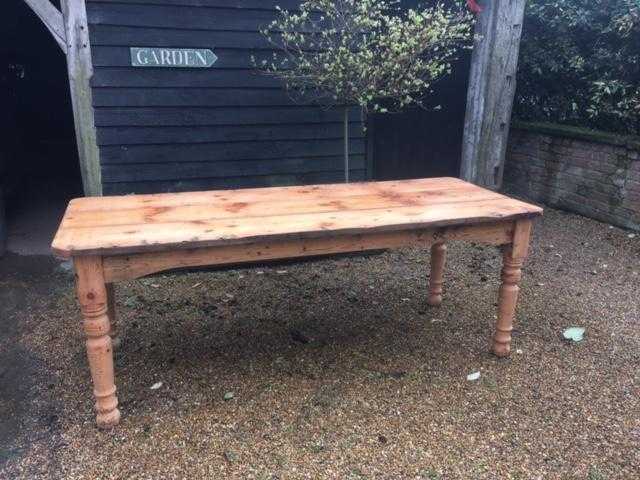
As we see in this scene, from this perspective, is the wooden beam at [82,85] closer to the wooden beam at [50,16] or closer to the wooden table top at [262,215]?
the wooden beam at [50,16]

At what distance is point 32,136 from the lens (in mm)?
9828

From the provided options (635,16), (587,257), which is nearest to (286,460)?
(587,257)

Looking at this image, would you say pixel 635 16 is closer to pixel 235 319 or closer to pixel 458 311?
pixel 458 311

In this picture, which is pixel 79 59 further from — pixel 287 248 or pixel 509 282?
pixel 509 282

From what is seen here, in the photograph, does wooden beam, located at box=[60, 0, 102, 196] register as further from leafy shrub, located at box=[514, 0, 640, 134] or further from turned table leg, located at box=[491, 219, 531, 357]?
leafy shrub, located at box=[514, 0, 640, 134]

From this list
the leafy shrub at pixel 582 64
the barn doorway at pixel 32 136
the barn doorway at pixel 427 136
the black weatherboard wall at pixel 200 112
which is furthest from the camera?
the barn doorway at pixel 427 136

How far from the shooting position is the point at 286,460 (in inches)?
77.2

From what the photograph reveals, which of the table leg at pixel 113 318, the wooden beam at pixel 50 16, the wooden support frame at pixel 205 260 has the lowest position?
the table leg at pixel 113 318

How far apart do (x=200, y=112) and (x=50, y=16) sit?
3.79 ft

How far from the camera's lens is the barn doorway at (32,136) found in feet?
17.2

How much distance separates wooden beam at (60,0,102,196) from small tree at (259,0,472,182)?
1258 mm

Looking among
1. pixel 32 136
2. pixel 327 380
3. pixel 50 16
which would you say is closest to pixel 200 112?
pixel 50 16

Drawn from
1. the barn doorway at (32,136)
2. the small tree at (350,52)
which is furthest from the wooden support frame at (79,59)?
the small tree at (350,52)

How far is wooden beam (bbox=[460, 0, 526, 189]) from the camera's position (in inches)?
174
